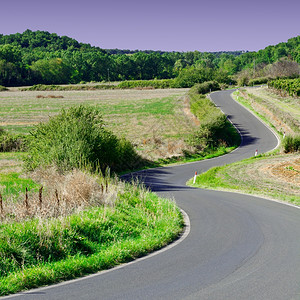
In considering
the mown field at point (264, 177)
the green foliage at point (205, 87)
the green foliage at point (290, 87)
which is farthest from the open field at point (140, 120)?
the green foliage at point (290, 87)

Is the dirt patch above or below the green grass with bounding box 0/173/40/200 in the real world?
below

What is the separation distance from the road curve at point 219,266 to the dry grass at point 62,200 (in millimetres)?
3128

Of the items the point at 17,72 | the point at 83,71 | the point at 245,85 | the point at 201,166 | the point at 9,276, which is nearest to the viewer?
the point at 9,276

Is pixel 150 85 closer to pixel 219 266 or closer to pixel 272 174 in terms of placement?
pixel 272 174

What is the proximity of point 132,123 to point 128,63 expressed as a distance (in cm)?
11637

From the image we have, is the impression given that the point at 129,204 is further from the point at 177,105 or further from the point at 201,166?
the point at 177,105

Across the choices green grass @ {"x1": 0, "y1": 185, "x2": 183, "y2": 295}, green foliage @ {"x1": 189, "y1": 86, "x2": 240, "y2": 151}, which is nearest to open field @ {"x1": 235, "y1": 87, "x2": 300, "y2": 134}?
green foliage @ {"x1": 189, "y1": 86, "x2": 240, "y2": 151}

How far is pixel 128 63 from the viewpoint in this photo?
162 m

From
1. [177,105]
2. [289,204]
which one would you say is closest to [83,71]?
[177,105]

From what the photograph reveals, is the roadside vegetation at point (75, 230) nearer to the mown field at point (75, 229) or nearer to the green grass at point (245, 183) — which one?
the mown field at point (75, 229)

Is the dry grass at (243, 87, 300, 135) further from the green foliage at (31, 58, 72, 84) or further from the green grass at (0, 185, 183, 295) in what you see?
the green foliage at (31, 58, 72, 84)

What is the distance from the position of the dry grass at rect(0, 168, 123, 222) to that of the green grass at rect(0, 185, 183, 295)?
71 centimetres

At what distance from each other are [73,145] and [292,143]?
2273cm

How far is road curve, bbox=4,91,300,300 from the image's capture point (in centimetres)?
706
